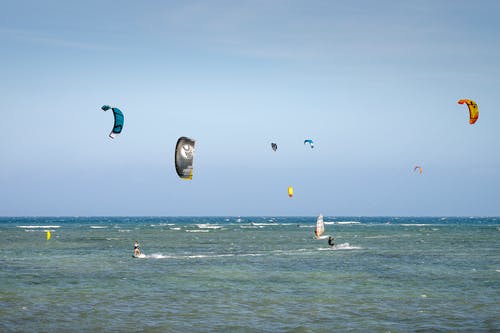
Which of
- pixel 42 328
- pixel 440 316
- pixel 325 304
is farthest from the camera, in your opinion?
pixel 325 304

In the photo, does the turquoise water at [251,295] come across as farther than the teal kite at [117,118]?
No

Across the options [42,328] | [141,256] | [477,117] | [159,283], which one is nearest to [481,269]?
[477,117]

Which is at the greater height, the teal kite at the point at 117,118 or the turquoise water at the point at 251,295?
the teal kite at the point at 117,118

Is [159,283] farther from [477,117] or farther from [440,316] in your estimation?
[477,117]

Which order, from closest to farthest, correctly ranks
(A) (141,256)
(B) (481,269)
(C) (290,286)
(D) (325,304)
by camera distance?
(D) (325,304), (C) (290,286), (B) (481,269), (A) (141,256)

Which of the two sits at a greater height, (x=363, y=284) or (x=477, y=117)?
(x=477, y=117)

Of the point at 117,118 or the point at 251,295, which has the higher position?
the point at 117,118

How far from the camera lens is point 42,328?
1744 centimetres

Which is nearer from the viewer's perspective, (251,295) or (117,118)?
(251,295)

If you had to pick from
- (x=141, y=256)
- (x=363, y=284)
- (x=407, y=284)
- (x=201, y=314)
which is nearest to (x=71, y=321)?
(x=201, y=314)

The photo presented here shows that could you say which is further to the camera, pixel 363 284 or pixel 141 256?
pixel 141 256

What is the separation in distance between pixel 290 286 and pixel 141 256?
18885mm

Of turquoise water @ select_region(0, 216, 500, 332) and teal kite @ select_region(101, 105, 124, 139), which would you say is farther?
teal kite @ select_region(101, 105, 124, 139)

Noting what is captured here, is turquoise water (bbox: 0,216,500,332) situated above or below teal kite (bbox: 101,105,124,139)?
below
